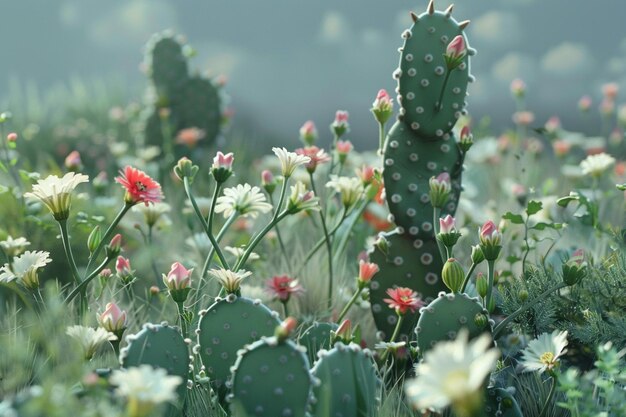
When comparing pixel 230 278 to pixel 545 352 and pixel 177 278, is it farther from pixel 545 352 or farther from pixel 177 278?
pixel 545 352

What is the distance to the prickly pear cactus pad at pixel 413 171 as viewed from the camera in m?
2.16

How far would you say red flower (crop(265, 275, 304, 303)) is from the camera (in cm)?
205

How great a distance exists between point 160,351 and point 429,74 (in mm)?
1002

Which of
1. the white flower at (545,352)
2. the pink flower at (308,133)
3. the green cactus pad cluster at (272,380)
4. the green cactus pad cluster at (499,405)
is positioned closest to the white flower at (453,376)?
the green cactus pad cluster at (272,380)

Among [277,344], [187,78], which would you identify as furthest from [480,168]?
[277,344]

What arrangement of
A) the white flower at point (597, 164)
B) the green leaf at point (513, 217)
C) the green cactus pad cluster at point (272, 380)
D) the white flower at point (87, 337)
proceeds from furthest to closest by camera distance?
the white flower at point (597, 164) < the green leaf at point (513, 217) < the white flower at point (87, 337) < the green cactus pad cluster at point (272, 380)

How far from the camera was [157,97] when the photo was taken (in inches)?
172

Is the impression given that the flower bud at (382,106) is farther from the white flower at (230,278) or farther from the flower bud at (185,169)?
the white flower at (230,278)

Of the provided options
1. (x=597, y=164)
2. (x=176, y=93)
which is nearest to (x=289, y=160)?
(x=597, y=164)

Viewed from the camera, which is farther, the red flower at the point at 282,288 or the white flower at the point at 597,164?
the white flower at the point at 597,164

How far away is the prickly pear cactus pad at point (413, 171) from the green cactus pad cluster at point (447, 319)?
1.45 feet

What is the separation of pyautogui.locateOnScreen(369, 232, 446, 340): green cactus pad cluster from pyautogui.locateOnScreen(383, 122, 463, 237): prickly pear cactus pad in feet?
0.16

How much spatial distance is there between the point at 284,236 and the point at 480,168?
182cm

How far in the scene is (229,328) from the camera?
65.4 inches
